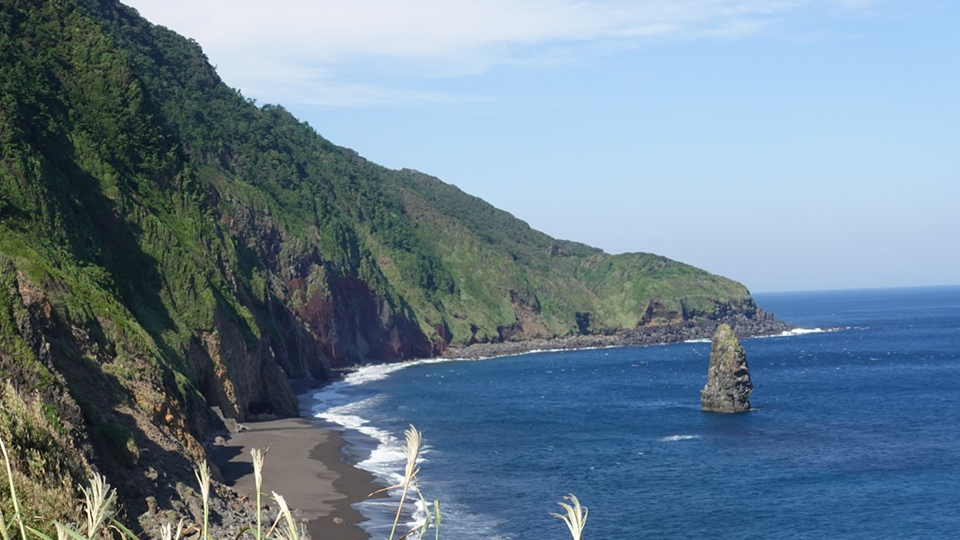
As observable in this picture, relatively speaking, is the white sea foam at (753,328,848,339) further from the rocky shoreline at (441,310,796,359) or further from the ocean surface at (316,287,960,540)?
the ocean surface at (316,287,960,540)

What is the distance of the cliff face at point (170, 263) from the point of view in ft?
121

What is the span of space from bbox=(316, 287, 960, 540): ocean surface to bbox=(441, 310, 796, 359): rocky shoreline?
108ft

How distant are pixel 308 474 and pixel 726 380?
133 ft

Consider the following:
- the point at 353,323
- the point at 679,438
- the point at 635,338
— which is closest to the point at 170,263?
the point at 679,438

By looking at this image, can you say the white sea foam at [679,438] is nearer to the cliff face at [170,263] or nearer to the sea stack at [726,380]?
the sea stack at [726,380]

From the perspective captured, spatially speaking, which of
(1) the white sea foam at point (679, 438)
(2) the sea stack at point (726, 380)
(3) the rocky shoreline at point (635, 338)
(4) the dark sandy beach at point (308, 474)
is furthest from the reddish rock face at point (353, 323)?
(1) the white sea foam at point (679, 438)

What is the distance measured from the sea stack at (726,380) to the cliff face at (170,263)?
3418 centimetres

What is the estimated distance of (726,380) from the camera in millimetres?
78750

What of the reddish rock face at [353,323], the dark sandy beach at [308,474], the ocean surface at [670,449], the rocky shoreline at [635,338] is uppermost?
the reddish rock face at [353,323]

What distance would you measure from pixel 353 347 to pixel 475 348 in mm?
30027

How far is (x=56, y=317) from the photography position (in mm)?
39406

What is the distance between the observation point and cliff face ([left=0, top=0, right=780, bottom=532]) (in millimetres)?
36969

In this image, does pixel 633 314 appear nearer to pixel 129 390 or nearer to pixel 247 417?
pixel 247 417

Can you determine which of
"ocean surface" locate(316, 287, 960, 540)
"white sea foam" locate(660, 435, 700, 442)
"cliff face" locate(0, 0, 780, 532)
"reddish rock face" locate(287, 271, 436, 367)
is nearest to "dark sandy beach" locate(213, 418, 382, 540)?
"ocean surface" locate(316, 287, 960, 540)
